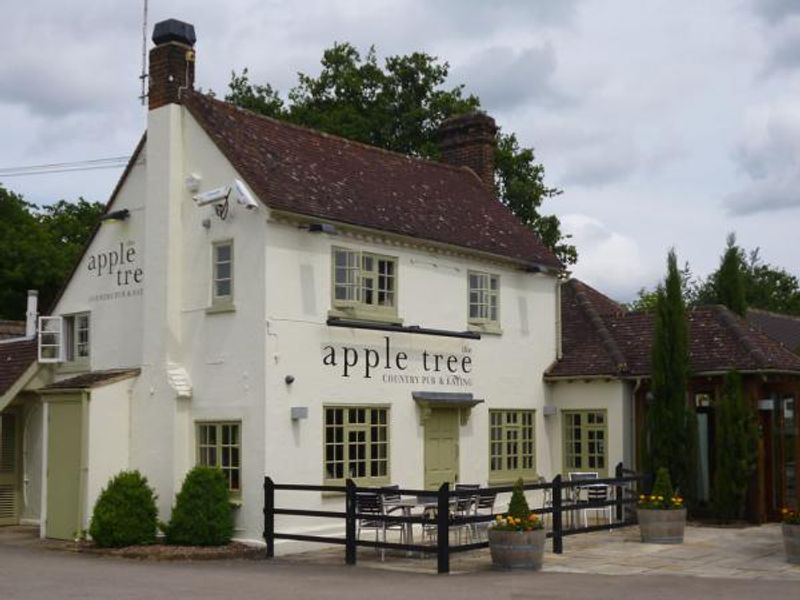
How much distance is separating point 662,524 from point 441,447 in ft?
15.3

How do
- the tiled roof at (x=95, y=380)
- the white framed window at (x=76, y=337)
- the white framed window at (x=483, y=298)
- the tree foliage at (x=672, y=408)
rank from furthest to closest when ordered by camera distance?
1. the white framed window at (x=483, y=298)
2. the white framed window at (x=76, y=337)
3. the tree foliage at (x=672, y=408)
4. the tiled roof at (x=95, y=380)

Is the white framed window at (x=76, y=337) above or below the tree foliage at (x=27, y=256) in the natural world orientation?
below

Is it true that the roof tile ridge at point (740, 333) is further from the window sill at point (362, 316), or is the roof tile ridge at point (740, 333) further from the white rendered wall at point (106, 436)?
the white rendered wall at point (106, 436)

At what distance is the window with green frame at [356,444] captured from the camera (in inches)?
718

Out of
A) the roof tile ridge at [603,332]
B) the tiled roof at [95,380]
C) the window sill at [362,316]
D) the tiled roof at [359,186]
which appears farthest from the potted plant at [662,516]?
the tiled roof at [95,380]

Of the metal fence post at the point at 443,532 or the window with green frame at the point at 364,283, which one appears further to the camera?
the window with green frame at the point at 364,283

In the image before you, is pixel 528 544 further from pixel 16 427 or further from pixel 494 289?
pixel 16 427

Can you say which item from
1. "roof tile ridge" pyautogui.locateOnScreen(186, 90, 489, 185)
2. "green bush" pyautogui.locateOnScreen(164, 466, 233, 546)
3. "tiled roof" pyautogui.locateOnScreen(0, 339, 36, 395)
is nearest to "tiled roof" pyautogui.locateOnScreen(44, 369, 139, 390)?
"green bush" pyautogui.locateOnScreen(164, 466, 233, 546)

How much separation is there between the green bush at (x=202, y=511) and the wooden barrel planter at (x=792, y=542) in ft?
26.7

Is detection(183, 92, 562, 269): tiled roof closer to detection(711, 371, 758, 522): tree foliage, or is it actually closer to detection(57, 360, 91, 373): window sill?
detection(711, 371, 758, 522): tree foliage

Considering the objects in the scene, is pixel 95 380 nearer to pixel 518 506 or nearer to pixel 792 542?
pixel 518 506

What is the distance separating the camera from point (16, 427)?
22.1m

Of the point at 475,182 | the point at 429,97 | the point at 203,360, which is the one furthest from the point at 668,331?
the point at 429,97

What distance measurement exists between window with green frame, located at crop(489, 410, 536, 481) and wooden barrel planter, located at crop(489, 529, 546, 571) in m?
6.66
